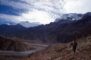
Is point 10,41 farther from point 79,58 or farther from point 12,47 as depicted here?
point 79,58

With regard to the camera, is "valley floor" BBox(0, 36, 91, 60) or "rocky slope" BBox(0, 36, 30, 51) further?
"rocky slope" BBox(0, 36, 30, 51)

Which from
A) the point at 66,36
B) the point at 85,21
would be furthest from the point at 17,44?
the point at 85,21

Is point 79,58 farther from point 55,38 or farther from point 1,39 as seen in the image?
point 55,38

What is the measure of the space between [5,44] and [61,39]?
7649 cm

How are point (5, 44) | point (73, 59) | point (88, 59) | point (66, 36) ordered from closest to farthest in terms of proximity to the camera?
point (88, 59)
point (73, 59)
point (5, 44)
point (66, 36)

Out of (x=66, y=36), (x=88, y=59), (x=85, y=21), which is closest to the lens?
→ (x=88, y=59)

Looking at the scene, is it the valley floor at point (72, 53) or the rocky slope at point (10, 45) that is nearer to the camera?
the valley floor at point (72, 53)

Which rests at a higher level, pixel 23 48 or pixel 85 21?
pixel 85 21

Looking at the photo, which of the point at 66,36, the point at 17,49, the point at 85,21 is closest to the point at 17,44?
the point at 17,49

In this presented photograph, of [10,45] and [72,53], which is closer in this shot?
[72,53]

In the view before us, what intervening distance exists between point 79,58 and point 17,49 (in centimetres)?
9546

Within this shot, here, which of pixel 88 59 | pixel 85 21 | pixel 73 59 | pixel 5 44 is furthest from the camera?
pixel 85 21

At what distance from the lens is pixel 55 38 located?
653ft

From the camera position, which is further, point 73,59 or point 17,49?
point 17,49
